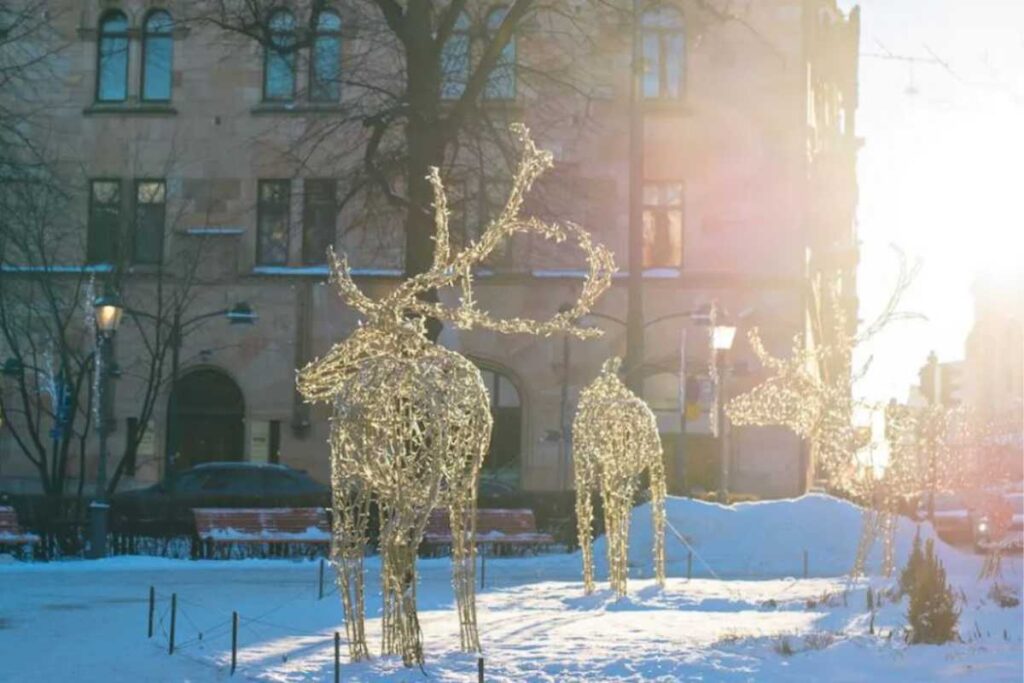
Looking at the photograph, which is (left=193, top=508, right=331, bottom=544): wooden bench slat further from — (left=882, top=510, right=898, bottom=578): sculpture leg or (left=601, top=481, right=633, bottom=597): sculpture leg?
(left=882, top=510, right=898, bottom=578): sculpture leg

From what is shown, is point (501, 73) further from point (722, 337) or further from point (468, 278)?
point (468, 278)

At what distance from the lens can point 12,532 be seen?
26.1m

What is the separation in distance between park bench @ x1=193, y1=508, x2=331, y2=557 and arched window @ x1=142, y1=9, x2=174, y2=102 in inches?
676

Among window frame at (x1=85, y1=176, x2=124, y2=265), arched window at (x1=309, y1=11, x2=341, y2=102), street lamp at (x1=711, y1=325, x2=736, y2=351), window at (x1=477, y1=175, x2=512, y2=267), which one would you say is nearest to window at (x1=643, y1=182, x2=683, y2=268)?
window at (x1=477, y1=175, x2=512, y2=267)

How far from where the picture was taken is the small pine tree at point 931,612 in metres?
15.0

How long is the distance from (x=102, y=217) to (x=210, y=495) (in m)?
14.5

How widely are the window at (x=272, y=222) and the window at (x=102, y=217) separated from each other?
3.36 meters

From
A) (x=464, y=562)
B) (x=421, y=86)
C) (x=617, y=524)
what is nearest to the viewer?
(x=464, y=562)

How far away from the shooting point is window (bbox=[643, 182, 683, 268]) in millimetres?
42219

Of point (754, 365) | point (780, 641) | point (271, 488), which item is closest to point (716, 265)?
point (754, 365)

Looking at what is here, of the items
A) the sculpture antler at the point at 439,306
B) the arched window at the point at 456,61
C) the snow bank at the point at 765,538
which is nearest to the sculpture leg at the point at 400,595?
the sculpture antler at the point at 439,306

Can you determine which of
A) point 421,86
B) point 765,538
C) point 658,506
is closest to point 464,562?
point 658,506

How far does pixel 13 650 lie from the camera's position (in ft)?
48.9

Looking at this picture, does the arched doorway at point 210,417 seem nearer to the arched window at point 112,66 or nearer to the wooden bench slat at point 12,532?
the arched window at point 112,66
